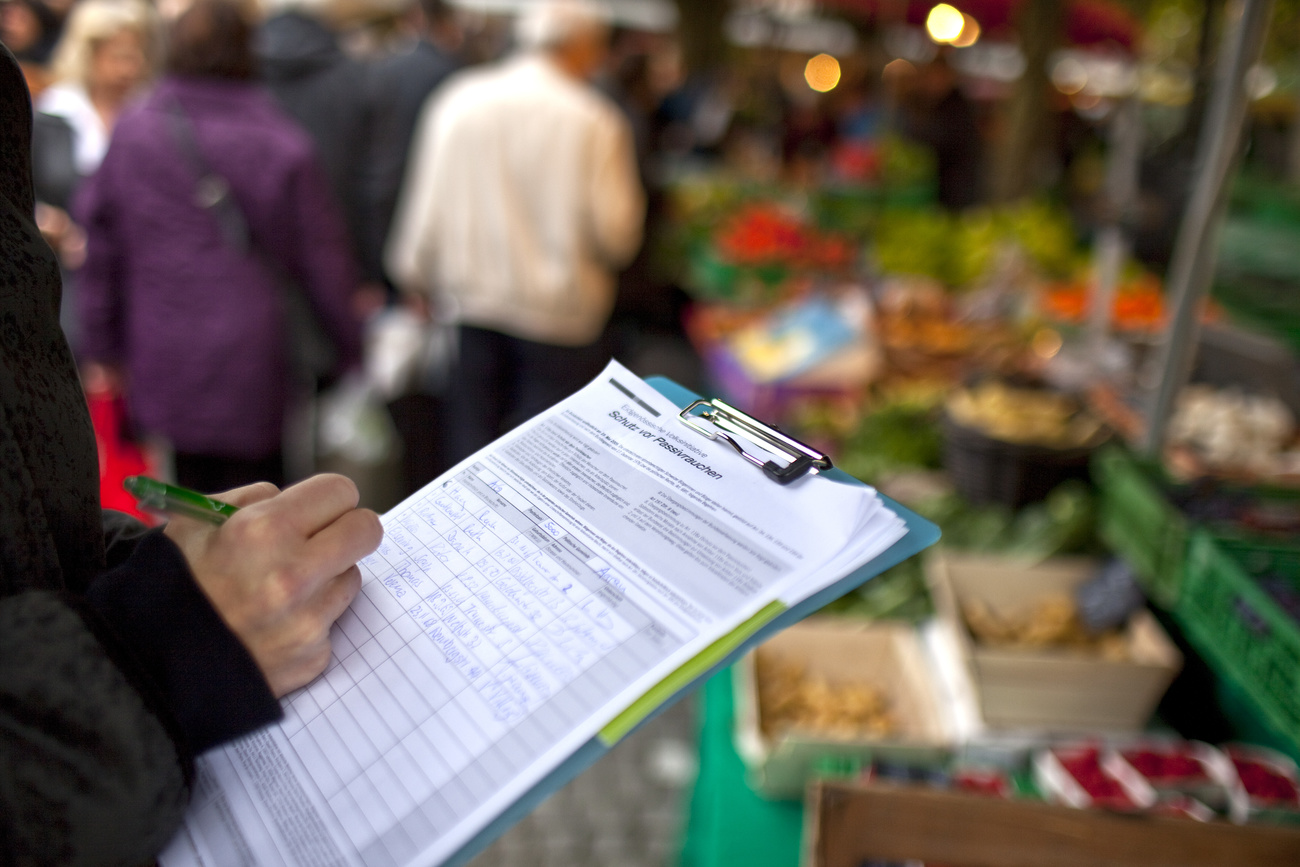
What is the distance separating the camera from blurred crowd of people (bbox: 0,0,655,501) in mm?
2812

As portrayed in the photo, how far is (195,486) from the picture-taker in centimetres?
331

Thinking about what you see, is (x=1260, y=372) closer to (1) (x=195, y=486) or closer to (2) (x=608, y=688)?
(2) (x=608, y=688)

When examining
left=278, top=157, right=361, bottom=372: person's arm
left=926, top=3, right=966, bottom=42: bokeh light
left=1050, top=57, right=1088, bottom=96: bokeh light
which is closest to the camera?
left=278, top=157, right=361, bottom=372: person's arm

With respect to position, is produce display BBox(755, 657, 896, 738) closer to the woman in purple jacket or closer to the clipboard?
the clipboard

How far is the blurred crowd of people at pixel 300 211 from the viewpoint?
2.81 m

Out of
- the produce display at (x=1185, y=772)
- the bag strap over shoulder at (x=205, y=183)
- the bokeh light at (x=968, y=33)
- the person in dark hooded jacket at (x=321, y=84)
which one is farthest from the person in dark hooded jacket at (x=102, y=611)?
the bokeh light at (x=968, y=33)

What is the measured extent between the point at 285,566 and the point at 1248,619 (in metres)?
1.42

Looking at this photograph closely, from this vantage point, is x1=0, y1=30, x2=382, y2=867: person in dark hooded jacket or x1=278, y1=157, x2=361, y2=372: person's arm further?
x1=278, y1=157, x2=361, y2=372: person's arm

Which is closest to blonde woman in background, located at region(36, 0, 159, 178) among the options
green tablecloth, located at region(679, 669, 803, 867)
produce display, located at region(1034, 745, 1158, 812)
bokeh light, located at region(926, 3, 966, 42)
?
green tablecloth, located at region(679, 669, 803, 867)

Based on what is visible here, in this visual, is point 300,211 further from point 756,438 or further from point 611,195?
point 756,438

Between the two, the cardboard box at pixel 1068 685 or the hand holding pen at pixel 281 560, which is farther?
the cardboard box at pixel 1068 685

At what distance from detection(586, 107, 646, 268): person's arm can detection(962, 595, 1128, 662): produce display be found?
7.23 feet

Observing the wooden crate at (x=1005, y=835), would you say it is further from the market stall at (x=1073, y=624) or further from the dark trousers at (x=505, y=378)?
the dark trousers at (x=505, y=378)

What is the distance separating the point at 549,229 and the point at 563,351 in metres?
0.51
